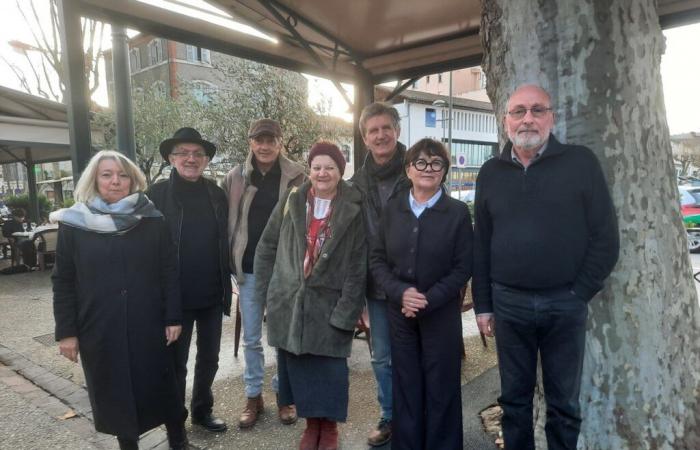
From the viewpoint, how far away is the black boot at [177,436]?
275cm

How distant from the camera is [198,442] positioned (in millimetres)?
2936

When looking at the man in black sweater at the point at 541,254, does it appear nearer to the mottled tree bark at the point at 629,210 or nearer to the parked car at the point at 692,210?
the mottled tree bark at the point at 629,210

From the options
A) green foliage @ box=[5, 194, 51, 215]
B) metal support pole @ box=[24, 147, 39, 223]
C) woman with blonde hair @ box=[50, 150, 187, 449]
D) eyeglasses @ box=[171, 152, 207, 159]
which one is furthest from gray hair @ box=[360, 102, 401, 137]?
green foliage @ box=[5, 194, 51, 215]

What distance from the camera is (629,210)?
2152 millimetres

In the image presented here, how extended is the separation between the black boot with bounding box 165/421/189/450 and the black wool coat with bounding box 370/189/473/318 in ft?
5.06

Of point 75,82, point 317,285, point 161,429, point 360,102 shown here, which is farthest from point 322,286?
point 360,102

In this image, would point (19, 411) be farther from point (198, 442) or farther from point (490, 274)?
point (490, 274)

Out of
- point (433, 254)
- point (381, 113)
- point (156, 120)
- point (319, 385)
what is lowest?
point (319, 385)

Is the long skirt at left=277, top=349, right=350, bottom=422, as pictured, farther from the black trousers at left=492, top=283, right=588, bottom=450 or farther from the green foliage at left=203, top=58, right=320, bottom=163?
the green foliage at left=203, top=58, right=320, bottom=163

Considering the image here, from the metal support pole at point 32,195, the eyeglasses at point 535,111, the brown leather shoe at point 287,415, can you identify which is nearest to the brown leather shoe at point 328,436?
the brown leather shoe at point 287,415

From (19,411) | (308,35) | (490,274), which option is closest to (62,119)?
(308,35)

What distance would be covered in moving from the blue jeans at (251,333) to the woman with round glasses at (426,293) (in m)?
1.02

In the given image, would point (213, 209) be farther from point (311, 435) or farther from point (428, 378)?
point (428, 378)

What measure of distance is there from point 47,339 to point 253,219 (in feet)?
12.2
